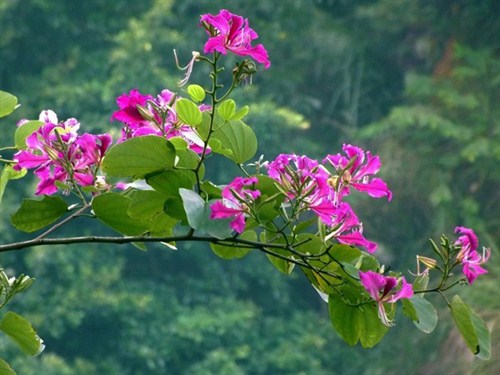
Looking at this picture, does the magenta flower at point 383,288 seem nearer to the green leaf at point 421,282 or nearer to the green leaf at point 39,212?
the green leaf at point 421,282

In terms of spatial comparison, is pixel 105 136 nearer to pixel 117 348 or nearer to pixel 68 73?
pixel 117 348

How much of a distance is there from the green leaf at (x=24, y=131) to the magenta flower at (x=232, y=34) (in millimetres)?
122

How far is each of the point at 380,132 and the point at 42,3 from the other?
2.44m

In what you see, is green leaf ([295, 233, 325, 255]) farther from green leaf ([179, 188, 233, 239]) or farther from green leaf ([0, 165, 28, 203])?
green leaf ([0, 165, 28, 203])

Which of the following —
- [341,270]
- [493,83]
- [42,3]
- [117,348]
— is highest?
[341,270]

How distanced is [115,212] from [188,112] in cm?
6

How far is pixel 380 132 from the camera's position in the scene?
20.5 ft

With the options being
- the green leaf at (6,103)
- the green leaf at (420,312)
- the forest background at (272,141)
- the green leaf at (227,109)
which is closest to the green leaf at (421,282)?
the green leaf at (420,312)

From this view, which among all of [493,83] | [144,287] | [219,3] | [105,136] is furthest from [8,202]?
[105,136]

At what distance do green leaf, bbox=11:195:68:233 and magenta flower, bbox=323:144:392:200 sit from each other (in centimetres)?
14

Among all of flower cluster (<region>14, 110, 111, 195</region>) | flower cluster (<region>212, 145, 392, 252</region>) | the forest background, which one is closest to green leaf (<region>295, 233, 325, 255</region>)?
flower cluster (<region>212, 145, 392, 252</region>)

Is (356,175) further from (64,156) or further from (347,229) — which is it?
(64,156)

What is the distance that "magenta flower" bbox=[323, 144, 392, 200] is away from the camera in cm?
53

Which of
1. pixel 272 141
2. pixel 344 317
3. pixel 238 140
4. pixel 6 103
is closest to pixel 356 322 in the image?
pixel 344 317
